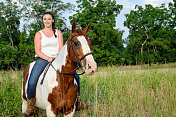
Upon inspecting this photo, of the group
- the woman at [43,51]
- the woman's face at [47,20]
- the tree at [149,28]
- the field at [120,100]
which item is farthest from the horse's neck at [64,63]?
the tree at [149,28]

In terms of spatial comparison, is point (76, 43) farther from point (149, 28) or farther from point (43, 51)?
point (149, 28)

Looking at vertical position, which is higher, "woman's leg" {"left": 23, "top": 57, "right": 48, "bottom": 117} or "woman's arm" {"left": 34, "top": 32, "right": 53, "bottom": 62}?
"woman's arm" {"left": 34, "top": 32, "right": 53, "bottom": 62}

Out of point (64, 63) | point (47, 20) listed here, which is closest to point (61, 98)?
point (64, 63)

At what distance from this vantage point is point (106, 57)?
2973 centimetres

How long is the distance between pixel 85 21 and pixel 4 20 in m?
19.6

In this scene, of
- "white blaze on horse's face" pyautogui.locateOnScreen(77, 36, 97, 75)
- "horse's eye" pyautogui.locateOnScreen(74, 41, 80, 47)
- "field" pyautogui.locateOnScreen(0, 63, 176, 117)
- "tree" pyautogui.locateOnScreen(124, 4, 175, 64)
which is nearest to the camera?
"white blaze on horse's face" pyautogui.locateOnScreen(77, 36, 97, 75)

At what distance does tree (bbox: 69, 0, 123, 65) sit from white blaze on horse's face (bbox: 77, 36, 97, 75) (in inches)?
983

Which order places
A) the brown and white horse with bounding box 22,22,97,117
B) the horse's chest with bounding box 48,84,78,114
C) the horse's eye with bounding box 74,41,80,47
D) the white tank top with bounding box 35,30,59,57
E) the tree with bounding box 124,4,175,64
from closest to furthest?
the horse's eye with bounding box 74,41,80,47, the brown and white horse with bounding box 22,22,97,117, the horse's chest with bounding box 48,84,78,114, the white tank top with bounding box 35,30,59,57, the tree with bounding box 124,4,175,64

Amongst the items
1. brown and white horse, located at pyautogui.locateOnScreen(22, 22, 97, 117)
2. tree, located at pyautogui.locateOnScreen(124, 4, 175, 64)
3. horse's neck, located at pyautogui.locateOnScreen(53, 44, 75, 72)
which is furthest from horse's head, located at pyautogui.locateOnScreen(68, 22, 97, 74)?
tree, located at pyautogui.locateOnScreen(124, 4, 175, 64)

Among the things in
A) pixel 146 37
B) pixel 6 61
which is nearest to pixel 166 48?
pixel 146 37

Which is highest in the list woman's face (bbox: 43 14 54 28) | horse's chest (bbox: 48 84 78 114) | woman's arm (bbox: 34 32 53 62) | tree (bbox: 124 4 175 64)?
tree (bbox: 124 4 175 64)

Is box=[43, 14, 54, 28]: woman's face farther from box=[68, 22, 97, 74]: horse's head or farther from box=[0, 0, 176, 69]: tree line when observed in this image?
box=[0, 0, 176, 69]: tree line

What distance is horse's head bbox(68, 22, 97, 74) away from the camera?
2.22m

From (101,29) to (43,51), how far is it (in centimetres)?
2599
